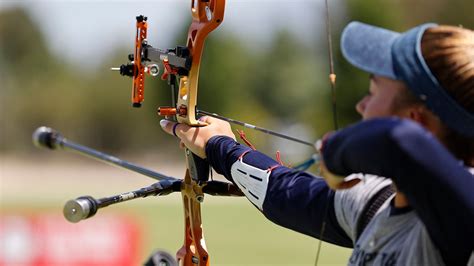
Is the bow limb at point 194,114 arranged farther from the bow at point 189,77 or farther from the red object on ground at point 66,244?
the red object on ground at point 66,244

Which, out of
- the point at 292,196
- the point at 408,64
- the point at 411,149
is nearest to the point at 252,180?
the point at 292,196

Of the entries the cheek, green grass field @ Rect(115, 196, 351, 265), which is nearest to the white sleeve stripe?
the cheek

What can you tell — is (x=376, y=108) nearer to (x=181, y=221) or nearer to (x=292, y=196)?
(x=292, y=196)

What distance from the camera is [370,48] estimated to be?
1.64 meters

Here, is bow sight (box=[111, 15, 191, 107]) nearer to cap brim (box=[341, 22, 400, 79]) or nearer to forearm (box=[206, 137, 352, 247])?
forearm (box=[206, 137, 352, 247])

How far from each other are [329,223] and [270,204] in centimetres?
23

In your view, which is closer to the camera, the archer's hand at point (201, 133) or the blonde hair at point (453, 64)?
the blonde hair at point (453, 64)

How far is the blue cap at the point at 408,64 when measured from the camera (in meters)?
1.57

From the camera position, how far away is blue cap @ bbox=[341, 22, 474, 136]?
61.9 inches

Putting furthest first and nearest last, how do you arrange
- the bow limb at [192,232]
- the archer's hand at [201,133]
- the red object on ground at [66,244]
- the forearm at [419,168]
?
the red object on ground at [66,244] < the bow limb at [192,232] < the archer's hand at [201,133] < the forearm at [419,168]

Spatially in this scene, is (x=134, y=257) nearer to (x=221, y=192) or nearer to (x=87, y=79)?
(x=221, y=192)

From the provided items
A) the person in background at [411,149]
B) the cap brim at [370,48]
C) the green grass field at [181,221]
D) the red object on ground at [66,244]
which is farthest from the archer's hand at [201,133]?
the red object on ground at [66,244]

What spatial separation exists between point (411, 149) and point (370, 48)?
267mm

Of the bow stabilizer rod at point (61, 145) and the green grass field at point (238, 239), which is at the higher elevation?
the bow stabilizer rod at point (61, 145)
